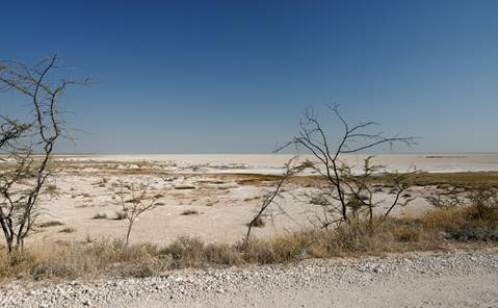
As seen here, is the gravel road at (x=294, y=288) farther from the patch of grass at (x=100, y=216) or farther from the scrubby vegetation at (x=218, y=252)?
the patch of grass at (x=100, y=216)

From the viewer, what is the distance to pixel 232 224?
18.8m

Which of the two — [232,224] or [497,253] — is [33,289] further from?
[232,224]

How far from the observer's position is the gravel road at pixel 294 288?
4934mm

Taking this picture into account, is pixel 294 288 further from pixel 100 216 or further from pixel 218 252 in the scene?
pixel 100 216

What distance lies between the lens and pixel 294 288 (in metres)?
5.46

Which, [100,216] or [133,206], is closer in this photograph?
[100,216]

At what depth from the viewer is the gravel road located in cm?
493

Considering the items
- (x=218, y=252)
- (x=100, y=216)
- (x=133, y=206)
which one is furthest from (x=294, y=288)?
(x=133, y=206)

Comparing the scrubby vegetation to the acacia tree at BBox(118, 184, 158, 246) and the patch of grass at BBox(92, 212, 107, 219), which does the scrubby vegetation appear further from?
the patch of grass at BBox(92, 212, 107, 219)

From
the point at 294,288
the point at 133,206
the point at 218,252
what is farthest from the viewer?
the point at 133,206

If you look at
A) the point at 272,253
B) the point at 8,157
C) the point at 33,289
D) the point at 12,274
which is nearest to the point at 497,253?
the point at 272,253

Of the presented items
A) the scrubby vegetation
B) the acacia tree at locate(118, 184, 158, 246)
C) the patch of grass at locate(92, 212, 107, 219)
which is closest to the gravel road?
the scrubby vegetation

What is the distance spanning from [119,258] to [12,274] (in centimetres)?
175

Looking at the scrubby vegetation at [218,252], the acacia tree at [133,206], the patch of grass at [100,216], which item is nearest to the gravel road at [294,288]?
the scrubby vegetation at [218,252]
